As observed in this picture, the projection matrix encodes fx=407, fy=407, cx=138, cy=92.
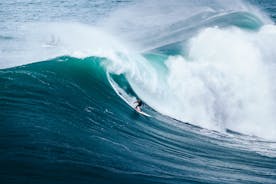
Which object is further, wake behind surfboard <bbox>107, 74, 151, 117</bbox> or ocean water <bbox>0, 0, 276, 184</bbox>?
wake behind surfboard <bbox>107, 74, 151, 117</bbox>

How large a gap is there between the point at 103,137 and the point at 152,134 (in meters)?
3.30

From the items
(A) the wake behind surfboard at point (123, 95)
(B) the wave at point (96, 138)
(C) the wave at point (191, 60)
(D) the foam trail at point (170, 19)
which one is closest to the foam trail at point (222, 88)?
(C) the wave at point (191, 60)

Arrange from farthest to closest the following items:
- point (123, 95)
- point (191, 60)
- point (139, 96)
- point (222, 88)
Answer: point (191, 60)
point (222, 88)
point (139, 96)
point (123, 95)

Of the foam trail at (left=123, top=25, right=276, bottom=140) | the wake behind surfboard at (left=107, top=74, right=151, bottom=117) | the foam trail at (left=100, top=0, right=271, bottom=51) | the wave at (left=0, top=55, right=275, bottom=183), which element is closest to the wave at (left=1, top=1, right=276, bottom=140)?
the foam trail at (left=123, top=25, right=276, bottom=140)

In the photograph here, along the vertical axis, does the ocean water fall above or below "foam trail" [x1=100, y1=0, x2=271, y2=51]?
below

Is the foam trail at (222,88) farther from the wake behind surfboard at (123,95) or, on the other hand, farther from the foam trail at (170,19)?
the foam trail at (170,19)

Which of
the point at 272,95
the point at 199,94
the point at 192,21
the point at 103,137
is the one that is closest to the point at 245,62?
the point at 272,95

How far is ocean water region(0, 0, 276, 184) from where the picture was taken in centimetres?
1419

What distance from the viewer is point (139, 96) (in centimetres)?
2300

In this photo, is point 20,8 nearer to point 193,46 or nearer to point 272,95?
point 193,46

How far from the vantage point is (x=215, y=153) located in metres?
17.6

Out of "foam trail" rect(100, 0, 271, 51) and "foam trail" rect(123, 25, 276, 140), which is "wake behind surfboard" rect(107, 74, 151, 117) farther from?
"foam trail" rect(100, 0, 271, 51)

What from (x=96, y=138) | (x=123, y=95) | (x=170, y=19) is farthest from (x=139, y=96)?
(x=170, y=19)

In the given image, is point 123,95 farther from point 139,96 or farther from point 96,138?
point 96,138
